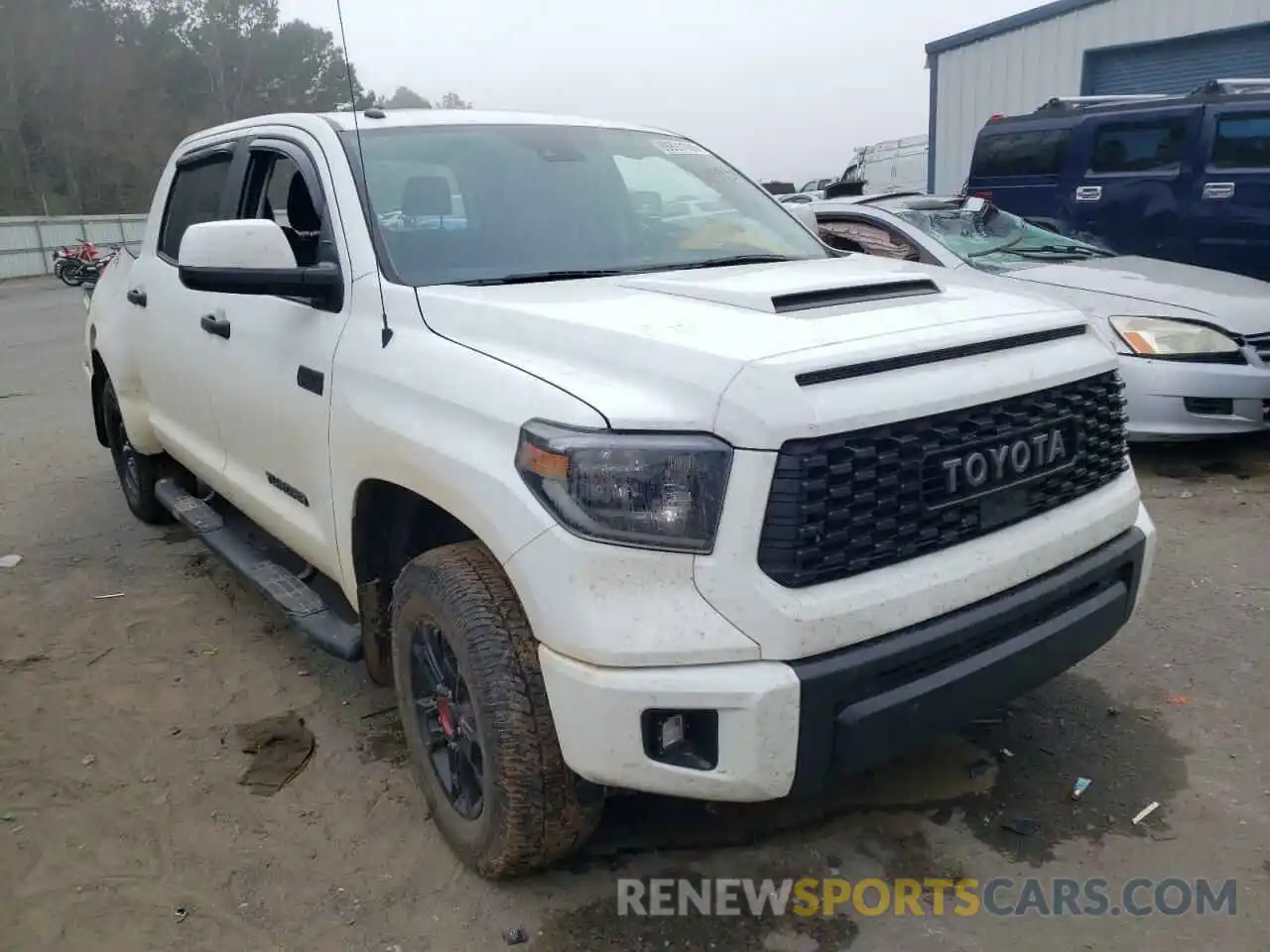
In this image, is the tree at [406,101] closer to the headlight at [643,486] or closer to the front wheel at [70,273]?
the headlight at [643,486]

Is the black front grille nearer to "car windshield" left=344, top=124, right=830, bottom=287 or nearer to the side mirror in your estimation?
"car windshield" left=344, top=124, right=830, bottom=287

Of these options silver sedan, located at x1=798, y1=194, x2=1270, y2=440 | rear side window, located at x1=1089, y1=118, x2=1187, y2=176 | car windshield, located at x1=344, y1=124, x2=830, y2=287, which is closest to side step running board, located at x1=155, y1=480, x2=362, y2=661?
car windshield, located at x1=344, y1=124, x2=830, y2=287

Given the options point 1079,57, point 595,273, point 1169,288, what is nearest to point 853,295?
point 595,273

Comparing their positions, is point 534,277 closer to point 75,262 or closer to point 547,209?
point 547,209

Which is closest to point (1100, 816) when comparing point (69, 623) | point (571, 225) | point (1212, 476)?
point (571, 225)

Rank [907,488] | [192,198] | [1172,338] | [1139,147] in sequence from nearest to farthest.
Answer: [907,488] < [192,198] < [1172,338] < [1139,147]

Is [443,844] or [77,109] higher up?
[77,109]

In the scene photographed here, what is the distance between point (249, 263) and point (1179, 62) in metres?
14.5

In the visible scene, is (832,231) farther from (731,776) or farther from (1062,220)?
(731,776)

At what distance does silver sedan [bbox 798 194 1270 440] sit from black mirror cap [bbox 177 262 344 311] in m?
3.17

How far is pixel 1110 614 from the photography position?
8.44 ft

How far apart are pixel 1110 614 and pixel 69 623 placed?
3.92m

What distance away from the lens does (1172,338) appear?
18.0ft

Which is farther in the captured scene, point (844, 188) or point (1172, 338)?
point (844, 188)
